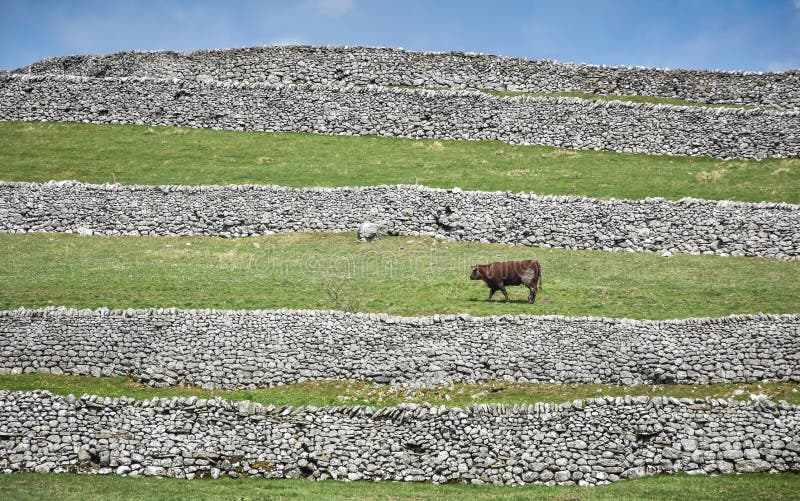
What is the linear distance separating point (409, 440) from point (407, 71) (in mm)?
38185

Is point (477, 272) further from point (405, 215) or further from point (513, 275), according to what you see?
point (405, 215)

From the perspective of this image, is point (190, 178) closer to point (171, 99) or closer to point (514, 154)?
point (171, 99)

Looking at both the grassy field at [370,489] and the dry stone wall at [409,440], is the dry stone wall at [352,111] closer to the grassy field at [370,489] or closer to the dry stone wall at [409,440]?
the dry stone wall at [409,440]

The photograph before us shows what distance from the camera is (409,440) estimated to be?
2275 cm

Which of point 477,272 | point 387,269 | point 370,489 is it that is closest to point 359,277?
point 387,269

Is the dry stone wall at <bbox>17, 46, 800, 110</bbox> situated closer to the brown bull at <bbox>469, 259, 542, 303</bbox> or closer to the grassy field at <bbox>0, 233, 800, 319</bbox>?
the grassy field at <bbox>0, 233, 800, 319</bbox>

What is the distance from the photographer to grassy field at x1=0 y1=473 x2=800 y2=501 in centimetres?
2077

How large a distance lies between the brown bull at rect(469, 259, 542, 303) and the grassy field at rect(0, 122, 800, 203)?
481 inches

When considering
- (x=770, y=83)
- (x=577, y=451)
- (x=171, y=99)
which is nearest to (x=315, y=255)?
(x=577, y=451)

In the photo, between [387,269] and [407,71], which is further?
[407,71]

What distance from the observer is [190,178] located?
4384 centimetres

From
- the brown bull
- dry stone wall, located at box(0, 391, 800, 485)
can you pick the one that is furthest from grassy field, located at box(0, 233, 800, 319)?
dry stone wall, located at box(0, 391, 800, 485)

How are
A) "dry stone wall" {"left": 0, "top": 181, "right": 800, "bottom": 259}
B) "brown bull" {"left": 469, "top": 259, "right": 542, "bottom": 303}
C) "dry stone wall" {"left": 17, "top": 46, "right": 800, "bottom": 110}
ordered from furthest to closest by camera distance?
"dry stone wall" {"left": 17, "top": 46, "right": 800, "bottom": 110} < "dry stone wall" {"left": 0, "top": 181, "right": 800, "bottom": 259} < "brown bull" {"left": 469, "top": 259, "right": 542, "bottom": 303}

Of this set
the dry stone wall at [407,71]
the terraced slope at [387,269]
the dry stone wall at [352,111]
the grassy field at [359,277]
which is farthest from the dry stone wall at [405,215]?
the dry stone wall at [407,71]
